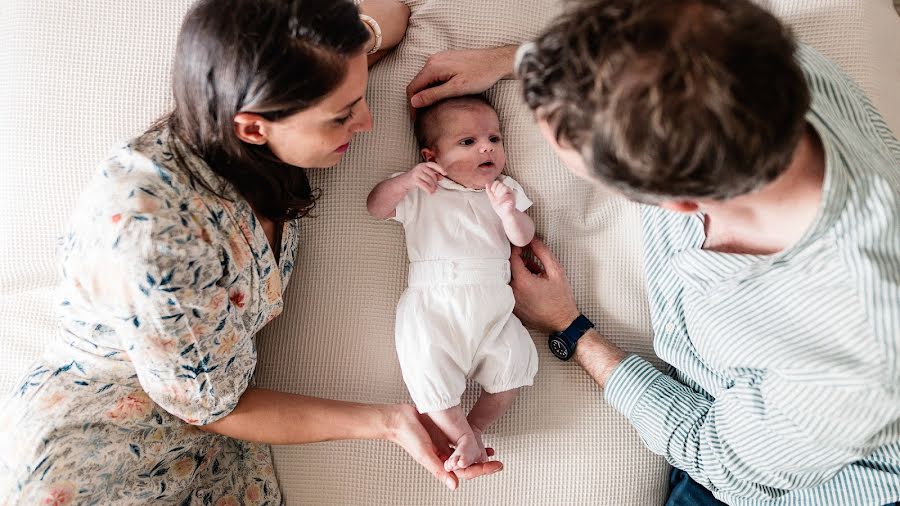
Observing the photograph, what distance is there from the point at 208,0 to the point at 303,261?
56 cm

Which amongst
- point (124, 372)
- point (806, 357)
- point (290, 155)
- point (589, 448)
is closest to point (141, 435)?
point (124, 372)

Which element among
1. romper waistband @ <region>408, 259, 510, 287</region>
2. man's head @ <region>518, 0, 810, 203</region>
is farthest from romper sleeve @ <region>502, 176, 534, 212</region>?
man's head @ <region>518, 0, 810, 203</region>

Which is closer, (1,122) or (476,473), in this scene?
(476,473)

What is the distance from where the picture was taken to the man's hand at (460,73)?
54.8 inches

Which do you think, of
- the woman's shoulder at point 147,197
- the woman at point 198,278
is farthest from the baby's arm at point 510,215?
the woman's shoulder at point 147,197

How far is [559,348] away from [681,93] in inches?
29.8

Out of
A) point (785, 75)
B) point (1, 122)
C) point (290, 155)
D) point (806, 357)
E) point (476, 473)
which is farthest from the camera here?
point (1, 122)

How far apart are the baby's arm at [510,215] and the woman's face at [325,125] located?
0.31 m

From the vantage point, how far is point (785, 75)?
776 millimetres

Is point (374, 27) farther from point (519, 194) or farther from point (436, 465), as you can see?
point (436, 465)

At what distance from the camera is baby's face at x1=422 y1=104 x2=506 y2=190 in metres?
1.37

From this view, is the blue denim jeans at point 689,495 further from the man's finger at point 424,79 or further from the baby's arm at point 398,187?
the man's finger at point 424,79

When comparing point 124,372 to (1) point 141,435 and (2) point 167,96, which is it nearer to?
(1) point 141,435

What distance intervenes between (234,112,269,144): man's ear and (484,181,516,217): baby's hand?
1.53ft
